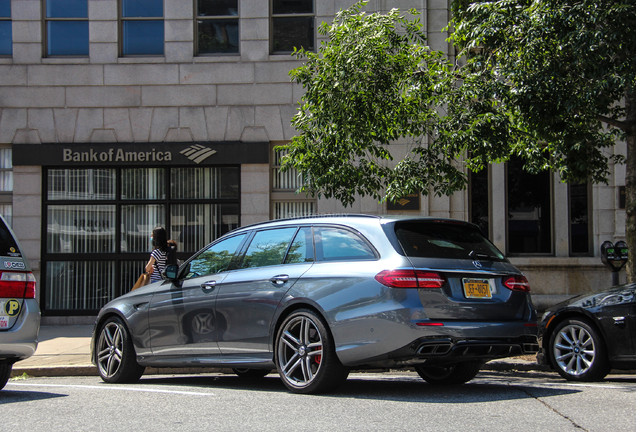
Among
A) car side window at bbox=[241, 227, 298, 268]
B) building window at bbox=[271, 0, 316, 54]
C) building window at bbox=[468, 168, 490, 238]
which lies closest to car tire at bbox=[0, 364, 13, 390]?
car side window at bbox=[241, 227, 298, 268]

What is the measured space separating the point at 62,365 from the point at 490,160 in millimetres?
6146

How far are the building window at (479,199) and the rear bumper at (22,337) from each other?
10.4m

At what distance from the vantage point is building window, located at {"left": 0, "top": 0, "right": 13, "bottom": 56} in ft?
50.5

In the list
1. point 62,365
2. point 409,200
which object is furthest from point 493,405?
point 409,200

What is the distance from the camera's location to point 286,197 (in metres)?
15.1

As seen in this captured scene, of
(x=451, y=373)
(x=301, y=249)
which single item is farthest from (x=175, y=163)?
(x=451, y=373)

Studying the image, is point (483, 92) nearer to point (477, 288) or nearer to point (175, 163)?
point (477, 288)

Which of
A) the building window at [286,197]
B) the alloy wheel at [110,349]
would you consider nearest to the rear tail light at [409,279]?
the alloy wheel at [110,349]

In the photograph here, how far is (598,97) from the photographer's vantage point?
8.67 metres

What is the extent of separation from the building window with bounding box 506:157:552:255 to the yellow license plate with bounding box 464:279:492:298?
9.37 metres

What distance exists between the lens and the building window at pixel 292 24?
15281 millimetres

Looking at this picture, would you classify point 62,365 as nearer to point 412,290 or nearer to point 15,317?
point 15,317

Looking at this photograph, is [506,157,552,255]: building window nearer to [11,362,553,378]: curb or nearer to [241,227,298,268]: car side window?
[11,362,553,378]: curb

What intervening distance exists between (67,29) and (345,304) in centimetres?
1189
